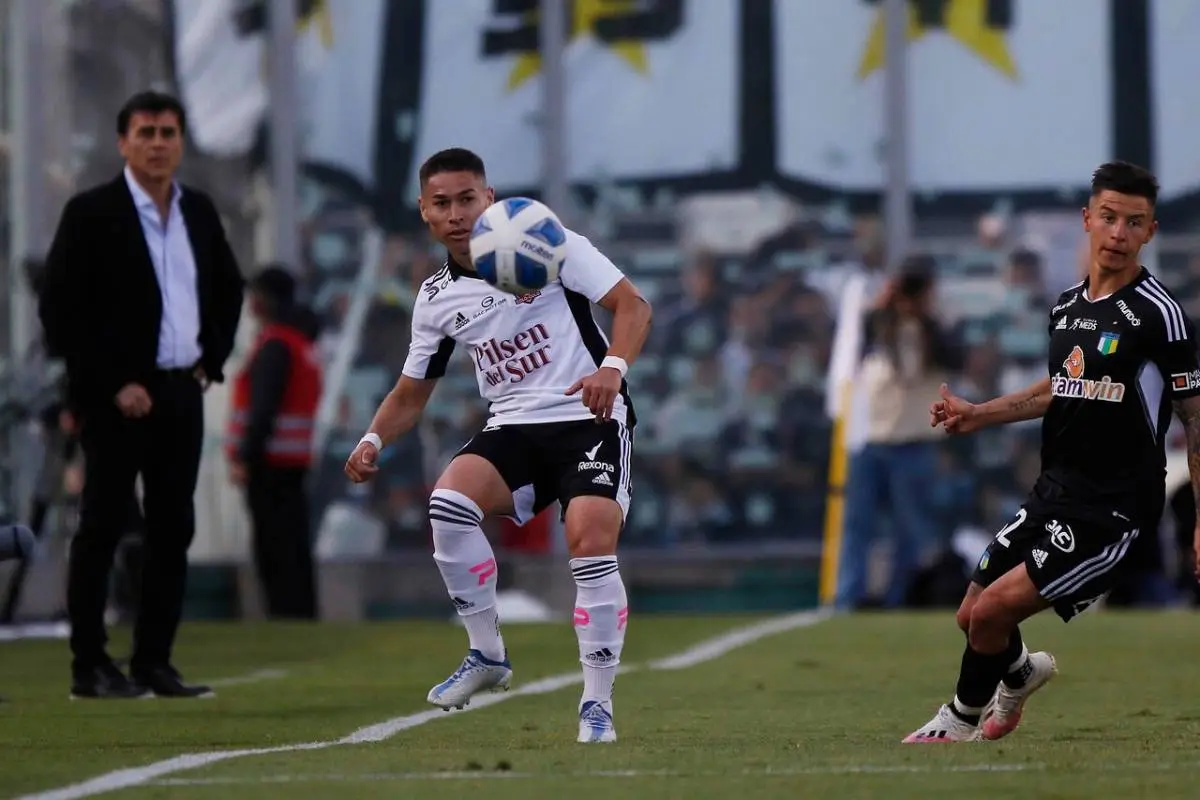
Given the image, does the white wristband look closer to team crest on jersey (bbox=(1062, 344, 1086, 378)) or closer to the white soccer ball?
the white soccer ball

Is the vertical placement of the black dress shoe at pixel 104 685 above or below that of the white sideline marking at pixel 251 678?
above

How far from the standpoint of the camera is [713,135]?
1727 cm

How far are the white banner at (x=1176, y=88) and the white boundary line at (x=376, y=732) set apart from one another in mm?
5453

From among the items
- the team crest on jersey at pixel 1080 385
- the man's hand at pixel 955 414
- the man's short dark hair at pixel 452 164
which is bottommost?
the man's hand at pixel 955 414

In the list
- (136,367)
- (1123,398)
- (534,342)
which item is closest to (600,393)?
(534,342)

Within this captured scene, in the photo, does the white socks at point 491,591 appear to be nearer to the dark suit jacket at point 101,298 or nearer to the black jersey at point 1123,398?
the black jersey at point 1123,398

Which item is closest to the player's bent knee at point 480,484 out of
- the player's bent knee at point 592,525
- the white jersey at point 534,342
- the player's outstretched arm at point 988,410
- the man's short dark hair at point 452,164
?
the white jersey at point 534,342

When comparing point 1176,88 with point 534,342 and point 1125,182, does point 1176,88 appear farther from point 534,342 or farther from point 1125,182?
point 534,342

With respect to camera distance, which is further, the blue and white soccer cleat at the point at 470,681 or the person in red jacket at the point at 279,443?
the person in red jacket at the point at 279,443

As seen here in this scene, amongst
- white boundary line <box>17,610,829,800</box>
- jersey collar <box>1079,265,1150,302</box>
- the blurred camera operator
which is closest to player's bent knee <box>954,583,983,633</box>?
jersey collar <box>1079,265,1150,302</box>

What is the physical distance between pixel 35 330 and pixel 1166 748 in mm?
11245

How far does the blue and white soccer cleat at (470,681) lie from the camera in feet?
24.7

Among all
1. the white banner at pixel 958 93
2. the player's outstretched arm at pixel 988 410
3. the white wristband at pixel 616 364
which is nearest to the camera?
the white wristband at pixel 616 364

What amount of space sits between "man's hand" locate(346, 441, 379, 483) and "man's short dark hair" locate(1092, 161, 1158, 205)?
2.19 metres
